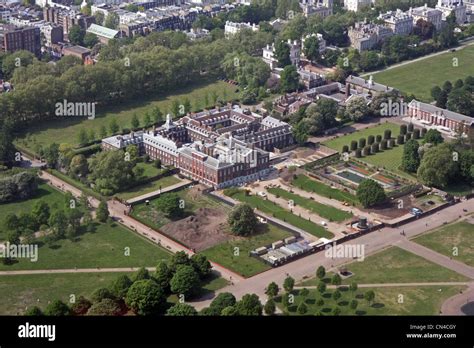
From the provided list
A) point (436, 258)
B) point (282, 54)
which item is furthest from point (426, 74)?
point (436, 258)

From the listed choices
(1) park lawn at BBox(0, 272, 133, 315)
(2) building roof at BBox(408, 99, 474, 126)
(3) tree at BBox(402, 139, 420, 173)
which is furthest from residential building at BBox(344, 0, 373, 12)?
(1) park lawn at BBox(0, 272, 133, 315)

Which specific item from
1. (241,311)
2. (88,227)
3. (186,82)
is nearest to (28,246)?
(88,227)

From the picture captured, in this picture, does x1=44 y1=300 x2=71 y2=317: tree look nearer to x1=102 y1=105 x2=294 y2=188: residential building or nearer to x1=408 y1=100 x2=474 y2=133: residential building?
x1=102 y1=105 x2=294 y2=188: residential building

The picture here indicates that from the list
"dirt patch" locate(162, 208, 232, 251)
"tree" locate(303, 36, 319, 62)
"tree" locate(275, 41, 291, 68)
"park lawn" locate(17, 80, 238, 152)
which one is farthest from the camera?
"tree" locate(303, 36, 319, 62)

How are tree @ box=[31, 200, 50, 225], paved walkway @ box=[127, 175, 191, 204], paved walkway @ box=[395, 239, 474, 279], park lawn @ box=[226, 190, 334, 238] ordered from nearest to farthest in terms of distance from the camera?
paved walkway @ box=[395, 239, 474, 279]
tree @ box=[31, 200, 50, 225]
park lawn @ box=[226, 190, 334, 238]
paved walkway @ box=[127, 175, 191, 204]

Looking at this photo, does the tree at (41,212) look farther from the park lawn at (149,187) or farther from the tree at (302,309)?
the tree at (302,309)

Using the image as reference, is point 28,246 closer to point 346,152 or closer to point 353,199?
point 353,199
